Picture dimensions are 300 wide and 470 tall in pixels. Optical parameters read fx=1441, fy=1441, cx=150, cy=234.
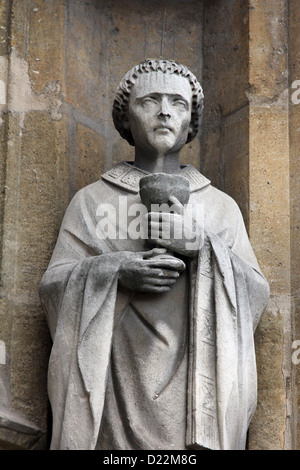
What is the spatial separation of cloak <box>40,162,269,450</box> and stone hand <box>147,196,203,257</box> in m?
0.06

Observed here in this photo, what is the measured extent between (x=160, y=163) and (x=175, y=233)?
0.55m

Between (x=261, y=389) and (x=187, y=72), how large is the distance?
1.31 metres

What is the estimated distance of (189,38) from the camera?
6586mm

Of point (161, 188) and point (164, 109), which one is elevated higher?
point (164, 109)

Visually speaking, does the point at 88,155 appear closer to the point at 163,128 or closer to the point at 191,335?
the point at 163,128

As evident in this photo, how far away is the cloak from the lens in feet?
16.9

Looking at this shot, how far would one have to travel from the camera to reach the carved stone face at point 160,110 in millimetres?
5684

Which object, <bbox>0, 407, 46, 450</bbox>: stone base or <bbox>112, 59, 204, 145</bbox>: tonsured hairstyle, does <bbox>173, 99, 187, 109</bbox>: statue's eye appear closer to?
<bbox>112, 59, 204, 145</bbox>: tonsured hairstyle

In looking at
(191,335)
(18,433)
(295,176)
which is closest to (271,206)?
(295,176)

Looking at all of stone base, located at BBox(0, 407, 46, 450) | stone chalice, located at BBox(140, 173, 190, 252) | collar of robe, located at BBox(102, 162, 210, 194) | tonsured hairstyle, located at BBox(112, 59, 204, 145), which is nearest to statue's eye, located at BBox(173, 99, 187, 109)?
tonsured hairstyle, located at BBox(112, 59, 204, 145)

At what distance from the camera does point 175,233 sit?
5.31 metres

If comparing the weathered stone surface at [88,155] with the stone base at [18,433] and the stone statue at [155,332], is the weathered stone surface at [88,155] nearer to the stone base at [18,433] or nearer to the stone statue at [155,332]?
the stone statue at [155,332]

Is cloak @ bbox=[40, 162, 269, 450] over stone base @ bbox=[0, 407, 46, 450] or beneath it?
over
